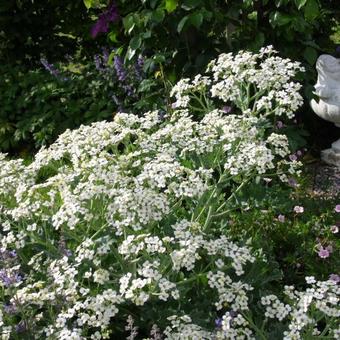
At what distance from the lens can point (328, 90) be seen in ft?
12.7

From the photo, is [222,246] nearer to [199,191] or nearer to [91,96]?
[199,191]

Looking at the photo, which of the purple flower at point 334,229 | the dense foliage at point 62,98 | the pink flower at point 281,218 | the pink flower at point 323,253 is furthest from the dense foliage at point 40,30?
the pink flower at point 323,253

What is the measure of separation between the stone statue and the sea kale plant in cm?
121

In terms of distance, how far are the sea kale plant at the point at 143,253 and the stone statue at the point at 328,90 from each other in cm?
121

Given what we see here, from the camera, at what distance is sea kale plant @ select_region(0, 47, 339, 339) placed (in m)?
2.04

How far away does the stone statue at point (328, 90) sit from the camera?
386 cm

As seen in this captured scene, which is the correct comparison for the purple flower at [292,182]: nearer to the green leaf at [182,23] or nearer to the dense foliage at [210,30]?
the dense foliage at [210,30]

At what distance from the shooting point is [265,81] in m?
2.69

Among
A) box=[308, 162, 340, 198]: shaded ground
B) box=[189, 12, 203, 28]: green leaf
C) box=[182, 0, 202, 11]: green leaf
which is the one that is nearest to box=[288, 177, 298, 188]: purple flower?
box=[308, 162, 340, 198]: shaded ground

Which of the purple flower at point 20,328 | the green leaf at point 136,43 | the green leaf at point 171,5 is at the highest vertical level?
the green leaf at point 171,5

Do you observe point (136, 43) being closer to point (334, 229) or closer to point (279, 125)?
point (279, 125)

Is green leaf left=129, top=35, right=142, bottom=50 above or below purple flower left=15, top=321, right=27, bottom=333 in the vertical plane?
above

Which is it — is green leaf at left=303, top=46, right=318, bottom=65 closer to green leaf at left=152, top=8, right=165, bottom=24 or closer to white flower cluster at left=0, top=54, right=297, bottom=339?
Result: green leaf at left=152, top=8, right=165, bottom=24

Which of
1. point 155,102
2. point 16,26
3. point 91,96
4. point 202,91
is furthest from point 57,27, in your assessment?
point 202,91
